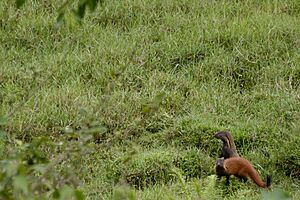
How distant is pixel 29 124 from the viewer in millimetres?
5289

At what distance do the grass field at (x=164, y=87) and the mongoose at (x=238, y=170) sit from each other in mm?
59

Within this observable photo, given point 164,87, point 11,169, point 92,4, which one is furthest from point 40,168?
point 164,87

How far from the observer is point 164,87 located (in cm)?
578

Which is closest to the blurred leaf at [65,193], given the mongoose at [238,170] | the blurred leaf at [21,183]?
the blurred leaf at [21,183]

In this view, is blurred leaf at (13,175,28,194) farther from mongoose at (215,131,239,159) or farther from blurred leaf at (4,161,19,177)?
mongoose at (215,131,239,159)

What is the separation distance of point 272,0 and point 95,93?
216 centimetres

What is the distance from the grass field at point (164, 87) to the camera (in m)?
4.91

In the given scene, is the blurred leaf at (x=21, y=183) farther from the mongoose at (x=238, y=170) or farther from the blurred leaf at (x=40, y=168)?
the mongoose at (x=238, y=170)

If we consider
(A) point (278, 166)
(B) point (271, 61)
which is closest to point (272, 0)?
(B) point (271, 61)

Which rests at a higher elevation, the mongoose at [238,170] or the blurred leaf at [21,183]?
the blurred leaf at [21,183]

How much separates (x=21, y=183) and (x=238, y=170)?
127 inches

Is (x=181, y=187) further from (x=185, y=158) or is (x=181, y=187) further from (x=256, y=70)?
(x=256, y=70)

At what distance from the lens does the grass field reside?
4910 millimetres

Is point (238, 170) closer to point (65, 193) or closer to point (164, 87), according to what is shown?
point (164, 87)
